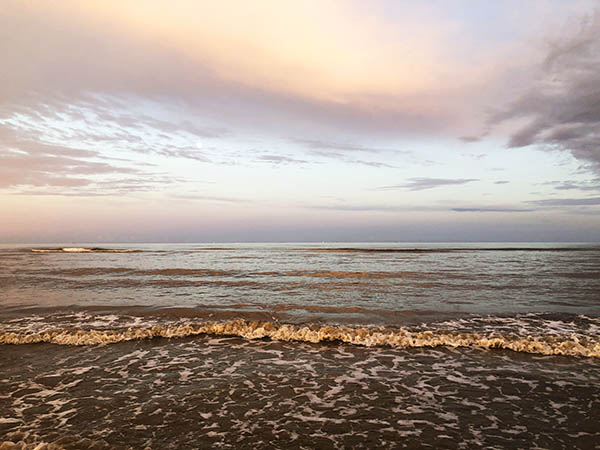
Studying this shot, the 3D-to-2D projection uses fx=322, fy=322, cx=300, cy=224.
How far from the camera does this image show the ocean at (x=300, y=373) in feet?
21.4

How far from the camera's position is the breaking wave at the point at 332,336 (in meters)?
11.6

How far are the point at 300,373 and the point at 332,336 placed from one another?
364 cm

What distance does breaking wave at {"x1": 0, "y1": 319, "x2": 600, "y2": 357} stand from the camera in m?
11.6

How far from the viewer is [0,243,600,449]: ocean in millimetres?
6520

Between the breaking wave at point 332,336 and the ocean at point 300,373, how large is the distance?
63 mm

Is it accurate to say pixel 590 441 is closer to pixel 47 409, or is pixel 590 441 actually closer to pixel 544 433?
pixel 544 433

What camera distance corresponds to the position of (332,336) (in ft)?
42.4

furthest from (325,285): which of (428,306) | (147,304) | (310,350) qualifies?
(310,350)

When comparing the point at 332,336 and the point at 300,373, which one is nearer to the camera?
the point at 300,373

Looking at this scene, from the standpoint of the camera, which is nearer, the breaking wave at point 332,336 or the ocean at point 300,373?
the ocean at point 300,373

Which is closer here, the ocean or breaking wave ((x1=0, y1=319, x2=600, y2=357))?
the ocean

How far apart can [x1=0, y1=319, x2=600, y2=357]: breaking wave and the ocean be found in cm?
6

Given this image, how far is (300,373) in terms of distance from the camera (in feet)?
31.2

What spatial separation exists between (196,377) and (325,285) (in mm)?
18335
